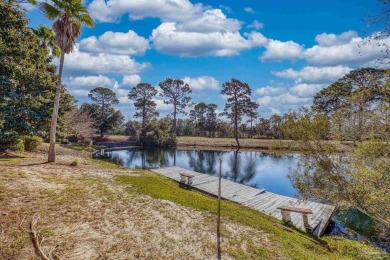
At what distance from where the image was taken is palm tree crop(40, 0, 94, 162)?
41.1 feet

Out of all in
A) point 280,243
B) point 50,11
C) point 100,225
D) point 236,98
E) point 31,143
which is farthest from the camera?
point 236,98

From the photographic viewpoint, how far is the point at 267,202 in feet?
46.2

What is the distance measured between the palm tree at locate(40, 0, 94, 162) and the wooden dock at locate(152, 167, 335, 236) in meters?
9.87

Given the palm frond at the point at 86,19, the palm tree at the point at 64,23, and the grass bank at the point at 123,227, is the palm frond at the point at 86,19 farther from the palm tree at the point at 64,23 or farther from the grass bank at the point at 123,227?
the grass bank at the point at 123,227

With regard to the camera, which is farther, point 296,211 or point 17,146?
point 17,146

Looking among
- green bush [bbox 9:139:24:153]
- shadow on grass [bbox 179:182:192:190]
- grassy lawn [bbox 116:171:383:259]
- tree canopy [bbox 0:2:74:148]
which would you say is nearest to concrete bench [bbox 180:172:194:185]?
shadow on grass [bbox 179:182:192:190]

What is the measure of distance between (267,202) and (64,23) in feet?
51.6

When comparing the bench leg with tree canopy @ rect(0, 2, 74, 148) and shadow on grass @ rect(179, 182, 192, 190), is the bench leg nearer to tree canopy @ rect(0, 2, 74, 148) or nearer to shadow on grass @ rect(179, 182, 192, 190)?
shadow on grass @ rect(179, 182, 192, 190)

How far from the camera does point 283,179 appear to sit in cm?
2316

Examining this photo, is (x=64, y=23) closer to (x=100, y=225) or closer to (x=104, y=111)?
(x=100, y=225)

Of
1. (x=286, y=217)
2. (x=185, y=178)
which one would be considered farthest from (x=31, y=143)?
(x=286, y=217)

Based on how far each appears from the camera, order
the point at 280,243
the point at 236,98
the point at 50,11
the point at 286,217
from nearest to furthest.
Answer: the point at 280,243 < the point at 286,217 < the point at 50,11 < the point at 236,98

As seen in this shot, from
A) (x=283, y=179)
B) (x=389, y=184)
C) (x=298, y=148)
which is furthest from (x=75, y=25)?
(x=283, y=179)

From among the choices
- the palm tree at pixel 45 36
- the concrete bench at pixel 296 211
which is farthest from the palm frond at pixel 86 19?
the concrete bench at pixel 296 211
